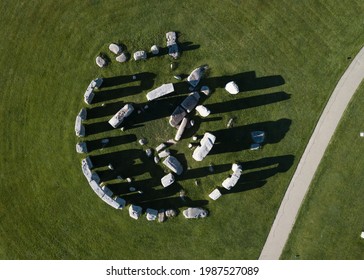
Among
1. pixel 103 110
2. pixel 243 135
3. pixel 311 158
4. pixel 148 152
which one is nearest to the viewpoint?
pixel 311 158

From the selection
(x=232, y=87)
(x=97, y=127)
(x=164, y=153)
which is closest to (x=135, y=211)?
(x=164, y=153)

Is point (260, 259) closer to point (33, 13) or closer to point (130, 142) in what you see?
point (130, 142)

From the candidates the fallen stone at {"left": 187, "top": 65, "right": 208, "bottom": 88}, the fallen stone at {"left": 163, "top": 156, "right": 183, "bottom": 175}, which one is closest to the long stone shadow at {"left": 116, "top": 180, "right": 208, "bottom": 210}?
the fallen stone at {"left": 163, "top": 156, "right": 183, "bottom": 175}

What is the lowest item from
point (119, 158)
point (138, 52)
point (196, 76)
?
point (119, 158)

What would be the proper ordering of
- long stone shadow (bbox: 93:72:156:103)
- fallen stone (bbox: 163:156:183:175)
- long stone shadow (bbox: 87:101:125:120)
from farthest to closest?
long stone shadow (bbox: 87:101:125:120) → long stone shadow (bbox: 93:72:156:103) → fallen stone (bbox: 163:156:183:175)

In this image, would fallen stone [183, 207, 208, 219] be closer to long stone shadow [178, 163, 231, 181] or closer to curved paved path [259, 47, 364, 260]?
long stone shadow [178, 163, 231, 181]

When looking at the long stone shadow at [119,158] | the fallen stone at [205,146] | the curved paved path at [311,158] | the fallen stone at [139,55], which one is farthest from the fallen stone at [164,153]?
the curved paved path at [311,158]

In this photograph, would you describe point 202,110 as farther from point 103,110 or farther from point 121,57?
point 103,110
